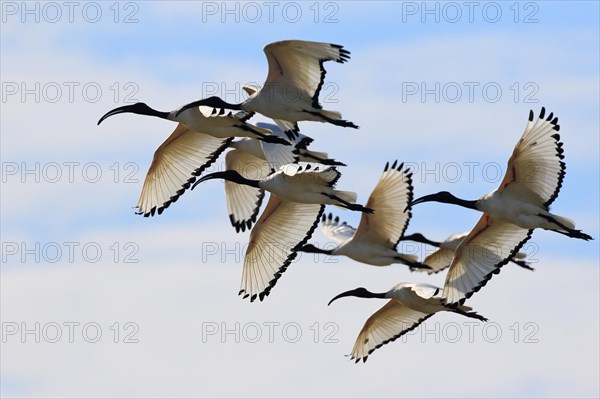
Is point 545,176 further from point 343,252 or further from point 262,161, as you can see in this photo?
point 262,161

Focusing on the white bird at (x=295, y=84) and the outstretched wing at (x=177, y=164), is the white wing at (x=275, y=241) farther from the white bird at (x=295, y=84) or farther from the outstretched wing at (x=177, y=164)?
the white bird at (x=295, y=84)

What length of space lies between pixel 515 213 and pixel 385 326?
342 cm

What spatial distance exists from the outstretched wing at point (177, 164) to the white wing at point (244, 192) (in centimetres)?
148

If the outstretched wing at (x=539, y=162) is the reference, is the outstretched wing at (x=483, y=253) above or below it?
below

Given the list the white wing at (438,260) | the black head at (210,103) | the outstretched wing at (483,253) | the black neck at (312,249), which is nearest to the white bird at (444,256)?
the white wing at (438,260)

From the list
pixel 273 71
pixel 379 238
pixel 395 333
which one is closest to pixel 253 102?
pixel 273 71

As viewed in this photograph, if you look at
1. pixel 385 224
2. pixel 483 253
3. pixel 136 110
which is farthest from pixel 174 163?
pixel 483 253

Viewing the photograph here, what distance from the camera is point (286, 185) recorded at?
23891mm

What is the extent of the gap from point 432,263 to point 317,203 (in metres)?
4.80

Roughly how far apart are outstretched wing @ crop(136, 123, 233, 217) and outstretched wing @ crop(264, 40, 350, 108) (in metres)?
3.31

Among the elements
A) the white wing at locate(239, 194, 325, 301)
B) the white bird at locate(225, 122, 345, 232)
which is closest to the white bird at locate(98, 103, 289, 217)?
the white bird at locate(225, 122, 345, 232)

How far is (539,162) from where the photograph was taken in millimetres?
23375

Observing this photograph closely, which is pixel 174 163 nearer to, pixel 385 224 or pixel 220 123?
pixel 220 123

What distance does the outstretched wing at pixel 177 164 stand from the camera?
26.5m
